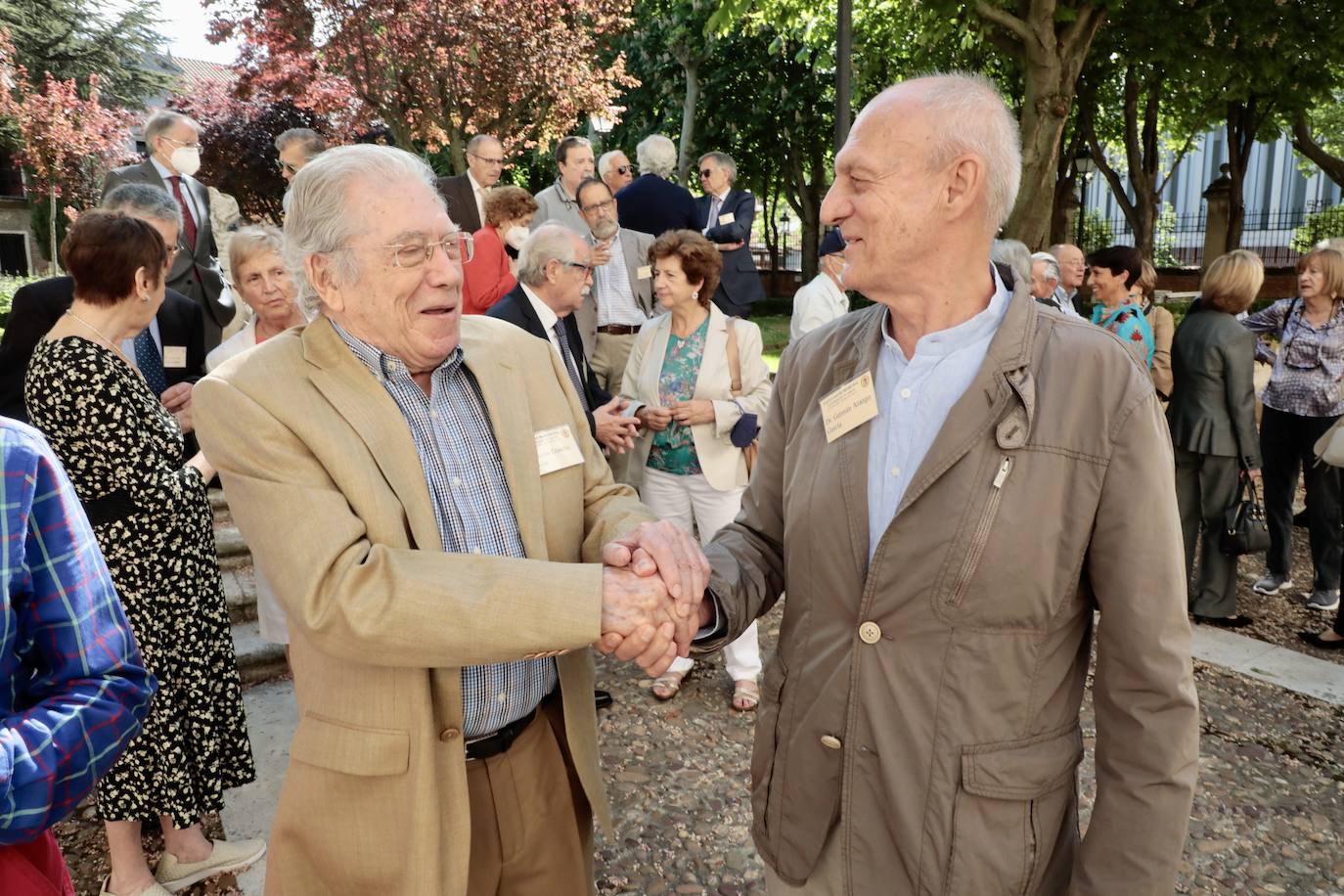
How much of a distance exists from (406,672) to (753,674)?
3101mm

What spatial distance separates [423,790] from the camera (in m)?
1.90

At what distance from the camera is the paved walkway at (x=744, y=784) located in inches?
135

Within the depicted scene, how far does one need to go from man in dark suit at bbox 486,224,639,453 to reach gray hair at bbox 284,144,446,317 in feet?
7.25

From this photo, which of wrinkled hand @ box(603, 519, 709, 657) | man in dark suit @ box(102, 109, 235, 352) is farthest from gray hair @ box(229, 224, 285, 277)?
wrinkled hand @ box(603, 519, 709, 657)

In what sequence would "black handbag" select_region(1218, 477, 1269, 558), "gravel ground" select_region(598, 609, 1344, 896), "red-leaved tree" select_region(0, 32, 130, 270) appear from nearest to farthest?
1. "gravel ground" select_region(598, 609, 1344, 896)
2. "black handbag" select_region(1218, 477, 1269, 558)
3. "red-leaved tree" select_region(0, 32, 130, 270)

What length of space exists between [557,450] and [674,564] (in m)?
0.43

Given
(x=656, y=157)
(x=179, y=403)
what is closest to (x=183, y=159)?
(x=179, y=403)

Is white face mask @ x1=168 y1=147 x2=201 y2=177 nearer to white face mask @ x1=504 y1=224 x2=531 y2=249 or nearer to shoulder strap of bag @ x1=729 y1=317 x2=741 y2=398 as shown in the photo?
white face mask @ x1=504 y1=224 x2=531 y2=249

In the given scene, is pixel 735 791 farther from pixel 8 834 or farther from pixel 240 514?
pixel 8 834

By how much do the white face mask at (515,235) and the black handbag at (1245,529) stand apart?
15.0ft

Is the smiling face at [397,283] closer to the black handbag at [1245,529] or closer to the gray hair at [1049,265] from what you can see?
the black handbag at [1245,529]

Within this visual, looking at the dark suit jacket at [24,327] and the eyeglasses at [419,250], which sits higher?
the eyeglasses at [419,250]

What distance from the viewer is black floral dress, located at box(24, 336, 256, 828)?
286cm

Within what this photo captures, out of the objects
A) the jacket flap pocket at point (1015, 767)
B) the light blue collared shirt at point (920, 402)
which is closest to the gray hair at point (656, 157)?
the light blue collared shirt at point (920, 402)
